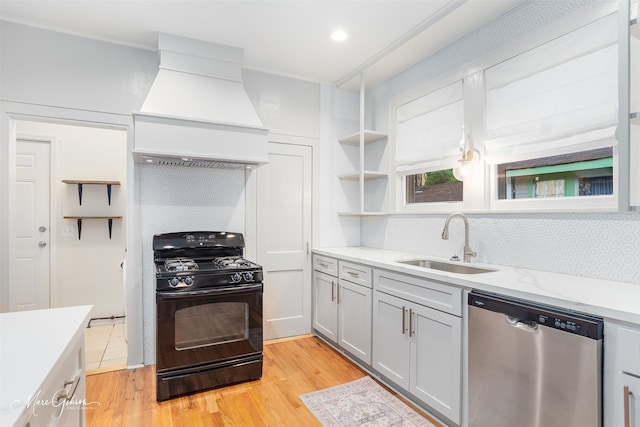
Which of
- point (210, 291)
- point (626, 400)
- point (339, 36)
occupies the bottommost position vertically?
point (626, 400)

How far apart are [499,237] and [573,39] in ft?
4.03

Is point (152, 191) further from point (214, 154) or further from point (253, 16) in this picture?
point (253, 16)

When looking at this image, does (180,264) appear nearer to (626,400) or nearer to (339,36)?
(339,36)

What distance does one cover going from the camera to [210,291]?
237 cm

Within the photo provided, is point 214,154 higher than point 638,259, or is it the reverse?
point 214,154

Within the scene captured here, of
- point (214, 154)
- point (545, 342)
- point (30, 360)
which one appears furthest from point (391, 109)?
point (30, 360)

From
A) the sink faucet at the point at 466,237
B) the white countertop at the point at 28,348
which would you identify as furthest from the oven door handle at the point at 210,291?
the sink faucet at the point at 466,237

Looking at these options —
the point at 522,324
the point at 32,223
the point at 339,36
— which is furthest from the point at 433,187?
the point at 32,223

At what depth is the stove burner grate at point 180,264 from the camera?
7.98 feet

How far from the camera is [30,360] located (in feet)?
2.84

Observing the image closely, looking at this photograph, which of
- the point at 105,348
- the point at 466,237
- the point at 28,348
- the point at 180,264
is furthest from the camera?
the point at 105,348

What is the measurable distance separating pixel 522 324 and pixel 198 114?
2.47 meters

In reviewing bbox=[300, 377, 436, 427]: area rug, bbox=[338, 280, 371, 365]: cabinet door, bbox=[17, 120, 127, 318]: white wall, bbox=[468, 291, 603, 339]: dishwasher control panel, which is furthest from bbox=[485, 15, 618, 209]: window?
bbox=[17, 120, 127, 318]: white wall

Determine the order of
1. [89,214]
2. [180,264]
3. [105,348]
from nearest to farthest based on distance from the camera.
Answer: [180,264] < [105,348] < [89,214]
